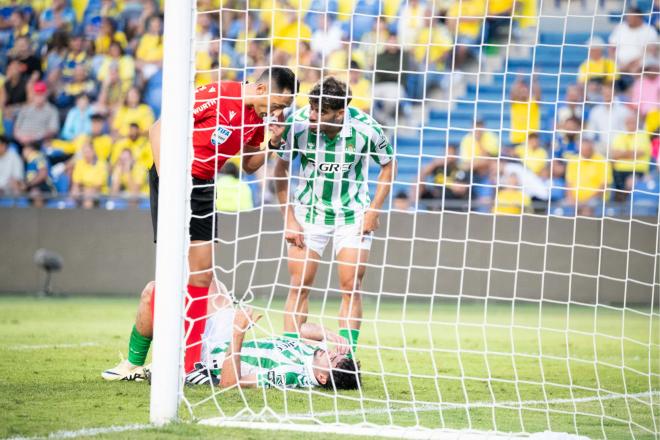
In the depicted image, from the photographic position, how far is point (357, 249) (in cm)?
623

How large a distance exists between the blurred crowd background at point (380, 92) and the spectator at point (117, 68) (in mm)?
20

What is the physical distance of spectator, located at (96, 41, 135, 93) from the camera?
13711mm

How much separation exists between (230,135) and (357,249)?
1.19m

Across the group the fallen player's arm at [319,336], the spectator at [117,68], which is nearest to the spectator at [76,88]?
the spectator at [117,68]

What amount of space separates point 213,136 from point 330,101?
0.72 meters

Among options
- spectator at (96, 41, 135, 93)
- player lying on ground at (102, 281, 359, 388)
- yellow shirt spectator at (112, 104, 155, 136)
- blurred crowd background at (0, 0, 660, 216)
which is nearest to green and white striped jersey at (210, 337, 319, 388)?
player lying on ground at (102, 281, 359, 388)

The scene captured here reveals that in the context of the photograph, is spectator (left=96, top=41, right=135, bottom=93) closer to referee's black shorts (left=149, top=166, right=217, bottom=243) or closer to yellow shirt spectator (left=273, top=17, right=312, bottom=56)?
yellow shirt spectator (left=273, top=17, right=312, bottom=56)

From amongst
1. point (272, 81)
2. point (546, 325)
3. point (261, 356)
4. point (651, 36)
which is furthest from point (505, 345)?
point (651, 36)

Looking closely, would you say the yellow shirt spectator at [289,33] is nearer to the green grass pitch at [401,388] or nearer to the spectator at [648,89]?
the spectator at [648,89]

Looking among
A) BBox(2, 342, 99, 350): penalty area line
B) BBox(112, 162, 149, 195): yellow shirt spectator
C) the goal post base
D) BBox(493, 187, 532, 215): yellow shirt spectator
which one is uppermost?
the goal post base

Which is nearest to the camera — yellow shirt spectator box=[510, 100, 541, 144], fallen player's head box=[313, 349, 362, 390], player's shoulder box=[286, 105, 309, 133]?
fallen player's head box=[313, 349, 362, 390]

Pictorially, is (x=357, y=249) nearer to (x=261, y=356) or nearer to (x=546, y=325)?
(x=261, y=356)

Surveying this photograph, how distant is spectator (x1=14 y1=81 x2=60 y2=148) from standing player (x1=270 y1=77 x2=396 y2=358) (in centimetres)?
765

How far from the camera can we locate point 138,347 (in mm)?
5621
